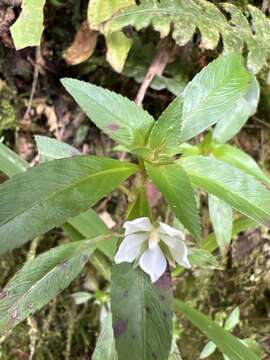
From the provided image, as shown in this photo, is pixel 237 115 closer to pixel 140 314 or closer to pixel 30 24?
pixel 30 24

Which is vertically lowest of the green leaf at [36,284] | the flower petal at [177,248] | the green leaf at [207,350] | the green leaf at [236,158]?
the green leaf at [207,350]

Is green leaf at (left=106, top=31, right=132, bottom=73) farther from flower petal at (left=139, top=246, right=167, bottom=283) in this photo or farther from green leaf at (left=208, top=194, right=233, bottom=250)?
flower petal at (left=139, top=246, right=167, bottom=283)

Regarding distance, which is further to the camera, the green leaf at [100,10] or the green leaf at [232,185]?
the green leaf at [100,10]

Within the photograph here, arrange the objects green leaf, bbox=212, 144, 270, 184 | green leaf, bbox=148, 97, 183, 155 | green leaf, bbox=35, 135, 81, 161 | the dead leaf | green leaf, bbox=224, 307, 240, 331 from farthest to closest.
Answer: green leaf, bbox=224, 307, 240, 331 < the dead leaf < green leaf, bbox=212, 144, 270, 184 < green leaf, bbox=35, 135, 81, 161 < green leaf, bbox=148, 97, 183, 155

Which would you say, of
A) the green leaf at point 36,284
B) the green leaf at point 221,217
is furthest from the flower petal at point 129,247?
the green leaf at point 221,217

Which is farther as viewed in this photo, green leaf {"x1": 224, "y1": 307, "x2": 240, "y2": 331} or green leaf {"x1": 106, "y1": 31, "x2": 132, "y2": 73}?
green leaf {"x1": 224, "y1": 307, "x2": 240, "y2": 331}

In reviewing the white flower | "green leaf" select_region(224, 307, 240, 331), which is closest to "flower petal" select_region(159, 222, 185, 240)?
the white flower

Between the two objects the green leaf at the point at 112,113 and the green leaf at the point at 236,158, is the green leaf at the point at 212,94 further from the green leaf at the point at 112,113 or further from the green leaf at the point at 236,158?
the green leaf at the point at 236,158

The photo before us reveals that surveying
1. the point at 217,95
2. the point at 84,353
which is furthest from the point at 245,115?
the point at 84,353
